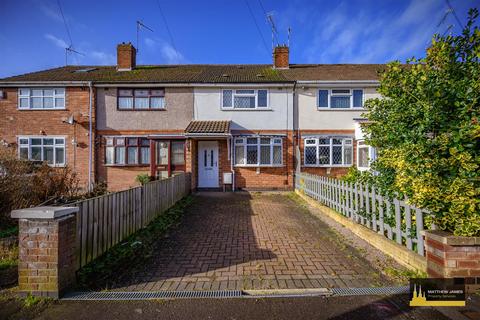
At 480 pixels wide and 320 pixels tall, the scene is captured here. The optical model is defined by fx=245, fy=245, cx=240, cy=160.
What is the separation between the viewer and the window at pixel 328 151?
511 inches

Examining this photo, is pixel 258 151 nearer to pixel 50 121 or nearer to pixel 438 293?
pixel 438 293

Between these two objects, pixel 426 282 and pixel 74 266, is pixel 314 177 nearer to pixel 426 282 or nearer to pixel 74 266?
pixel 426 282

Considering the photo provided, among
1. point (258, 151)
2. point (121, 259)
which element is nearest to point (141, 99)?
point (258, 151)

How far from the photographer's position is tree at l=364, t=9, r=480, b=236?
3.00 metres

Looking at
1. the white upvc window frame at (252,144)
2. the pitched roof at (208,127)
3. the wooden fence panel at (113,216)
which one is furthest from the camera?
the white upvc window frame at (252,144)

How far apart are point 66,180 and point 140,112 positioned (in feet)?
24.6

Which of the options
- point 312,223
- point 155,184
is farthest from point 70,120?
point 312,223

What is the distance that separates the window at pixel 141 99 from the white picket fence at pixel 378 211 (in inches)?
384

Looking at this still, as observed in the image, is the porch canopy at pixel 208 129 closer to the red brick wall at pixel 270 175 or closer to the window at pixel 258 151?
the window at pixel 258 151

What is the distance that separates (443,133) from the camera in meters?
3.39

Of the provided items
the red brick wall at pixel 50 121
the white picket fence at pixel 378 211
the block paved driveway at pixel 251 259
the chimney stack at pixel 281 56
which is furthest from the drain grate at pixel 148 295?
the chimney stack at pixel 281 56

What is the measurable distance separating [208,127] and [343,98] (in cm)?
742

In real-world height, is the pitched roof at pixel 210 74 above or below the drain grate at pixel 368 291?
above

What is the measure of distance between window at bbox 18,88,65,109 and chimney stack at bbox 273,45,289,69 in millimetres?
12636
